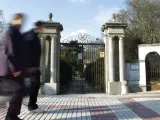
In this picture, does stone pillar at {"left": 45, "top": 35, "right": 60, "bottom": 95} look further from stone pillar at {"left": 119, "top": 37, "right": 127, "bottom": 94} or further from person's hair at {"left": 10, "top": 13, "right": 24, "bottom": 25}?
person's hair at {"left": 10, "top": 13, "right": 24, "bottom": 25}

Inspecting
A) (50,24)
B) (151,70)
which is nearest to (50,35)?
(50,24)

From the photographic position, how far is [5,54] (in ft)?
18.2

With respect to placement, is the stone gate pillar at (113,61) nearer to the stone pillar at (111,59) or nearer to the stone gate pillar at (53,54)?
the stone pillar at (111,59)

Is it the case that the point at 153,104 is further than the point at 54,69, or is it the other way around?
the point at 54,69

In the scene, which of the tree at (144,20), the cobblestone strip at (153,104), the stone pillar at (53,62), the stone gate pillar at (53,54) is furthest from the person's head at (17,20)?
the tree at (144,20)

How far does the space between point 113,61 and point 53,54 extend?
2.95 meters

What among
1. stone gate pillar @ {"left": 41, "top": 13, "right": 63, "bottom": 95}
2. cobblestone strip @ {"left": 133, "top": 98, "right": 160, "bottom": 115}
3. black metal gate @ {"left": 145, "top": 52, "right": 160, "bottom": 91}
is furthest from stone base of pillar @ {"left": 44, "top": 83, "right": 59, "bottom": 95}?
black metal gate @ {"left": 145, "top": 52, "right": 160, "bottom": 91}

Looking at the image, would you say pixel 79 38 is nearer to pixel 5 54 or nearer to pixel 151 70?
pixel 151 70

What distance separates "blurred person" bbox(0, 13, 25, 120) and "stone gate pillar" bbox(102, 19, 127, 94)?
30.9 feet

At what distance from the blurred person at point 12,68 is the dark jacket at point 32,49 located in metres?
1.26

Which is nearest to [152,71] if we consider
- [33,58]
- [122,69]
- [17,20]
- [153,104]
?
[122,69]

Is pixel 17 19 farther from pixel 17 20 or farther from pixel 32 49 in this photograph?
pixel 32 49

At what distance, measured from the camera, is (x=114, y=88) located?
14.7m

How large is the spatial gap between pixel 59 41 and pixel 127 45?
10771 millimetres
